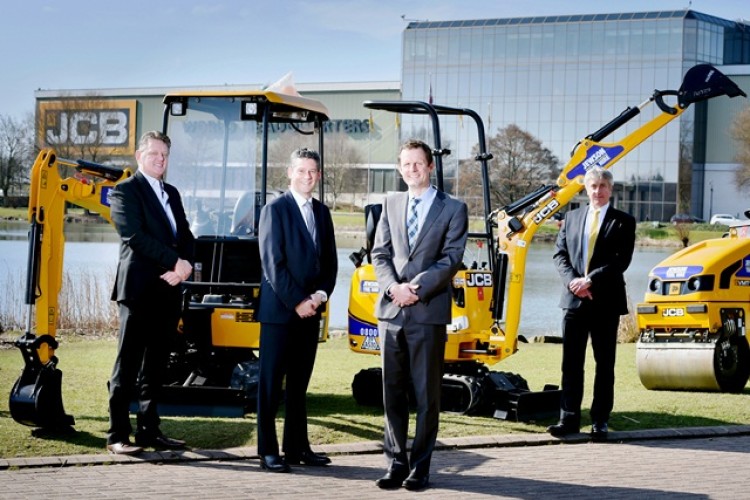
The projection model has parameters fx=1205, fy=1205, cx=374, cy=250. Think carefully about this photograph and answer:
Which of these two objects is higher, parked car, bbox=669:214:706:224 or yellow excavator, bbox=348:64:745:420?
parked car, bbox=669:214:706:224

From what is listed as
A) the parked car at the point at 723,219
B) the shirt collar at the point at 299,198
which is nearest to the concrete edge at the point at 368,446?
the shirt collar at the point at 299,198

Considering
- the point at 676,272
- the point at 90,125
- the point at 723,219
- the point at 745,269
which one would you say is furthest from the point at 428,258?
the point at 90,125

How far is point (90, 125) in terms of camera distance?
88.7m

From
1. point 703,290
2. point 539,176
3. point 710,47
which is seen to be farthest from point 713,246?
point 710,47

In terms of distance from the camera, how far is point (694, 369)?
11.8 meters

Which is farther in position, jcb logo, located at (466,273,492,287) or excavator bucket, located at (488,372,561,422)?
jcb logo, located at (466,273,492,287)

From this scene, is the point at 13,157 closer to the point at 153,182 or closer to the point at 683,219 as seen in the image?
the point at 683,219

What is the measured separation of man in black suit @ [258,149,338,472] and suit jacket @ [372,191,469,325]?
0.54 metres

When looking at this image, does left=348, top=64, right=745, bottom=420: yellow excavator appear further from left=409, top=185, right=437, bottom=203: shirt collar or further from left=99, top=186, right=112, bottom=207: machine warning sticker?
left=409, top=185, right=437, bottom=203: shirt collar

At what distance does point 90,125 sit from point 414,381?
84576 mm

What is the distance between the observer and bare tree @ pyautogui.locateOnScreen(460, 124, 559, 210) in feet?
229

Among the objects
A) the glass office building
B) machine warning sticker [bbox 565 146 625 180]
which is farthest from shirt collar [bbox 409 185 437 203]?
the glass office building

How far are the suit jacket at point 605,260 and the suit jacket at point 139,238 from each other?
3027 mm

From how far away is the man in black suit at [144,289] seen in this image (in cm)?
809
